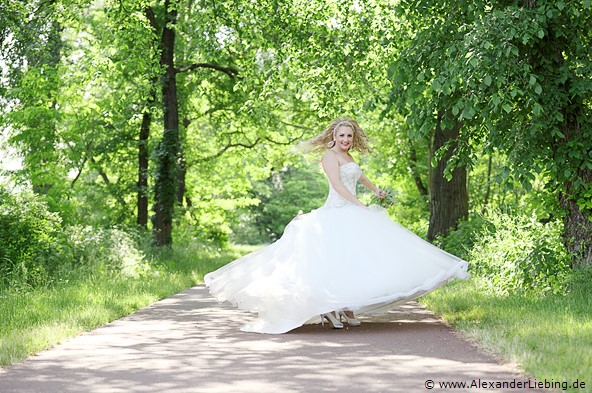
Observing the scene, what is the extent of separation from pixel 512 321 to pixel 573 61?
4.12 metres

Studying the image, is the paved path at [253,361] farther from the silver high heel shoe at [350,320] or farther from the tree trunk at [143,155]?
the tree trunk at [143,155]

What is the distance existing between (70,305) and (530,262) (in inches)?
259

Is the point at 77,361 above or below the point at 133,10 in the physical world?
below

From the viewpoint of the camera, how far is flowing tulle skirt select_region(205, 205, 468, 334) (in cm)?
917

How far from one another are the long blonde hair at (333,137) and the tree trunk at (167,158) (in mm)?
12708

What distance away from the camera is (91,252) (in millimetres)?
16969

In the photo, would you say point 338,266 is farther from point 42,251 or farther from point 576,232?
point 42,251

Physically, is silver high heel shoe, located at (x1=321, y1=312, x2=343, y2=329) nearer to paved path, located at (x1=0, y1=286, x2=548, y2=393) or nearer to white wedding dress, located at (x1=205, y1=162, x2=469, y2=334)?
paved path, located at (x1=0, y1=286, x2=548, y2=393)

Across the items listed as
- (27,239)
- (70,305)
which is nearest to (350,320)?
(70,305)

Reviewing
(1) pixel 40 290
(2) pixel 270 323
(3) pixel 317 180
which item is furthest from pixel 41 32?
(3) pixel 317 180

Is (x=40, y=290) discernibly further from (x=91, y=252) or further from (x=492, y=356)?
(x=492, y=356)

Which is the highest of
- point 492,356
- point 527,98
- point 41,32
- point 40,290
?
point 41,32

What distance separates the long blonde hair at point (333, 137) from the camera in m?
10.6

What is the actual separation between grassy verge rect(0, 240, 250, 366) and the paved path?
0.77 ft
